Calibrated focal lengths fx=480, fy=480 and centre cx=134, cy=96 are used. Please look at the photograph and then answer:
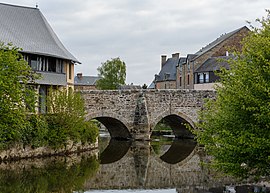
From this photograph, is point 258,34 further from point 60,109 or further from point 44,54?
point 44,54

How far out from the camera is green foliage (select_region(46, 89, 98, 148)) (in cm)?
2433

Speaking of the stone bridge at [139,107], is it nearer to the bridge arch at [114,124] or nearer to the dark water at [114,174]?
the bridge arch at [114,124]

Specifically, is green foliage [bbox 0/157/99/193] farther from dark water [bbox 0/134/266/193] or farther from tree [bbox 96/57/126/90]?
tree [bbox 96/57/126/90]

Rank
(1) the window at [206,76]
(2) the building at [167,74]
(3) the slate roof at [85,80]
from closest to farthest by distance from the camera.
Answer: (1) the window at [206,76] < (2) the building at [167,74] < (3) the slate roof at [85,80]

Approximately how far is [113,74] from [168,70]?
32.6 ft

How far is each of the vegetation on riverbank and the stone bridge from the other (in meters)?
3.58

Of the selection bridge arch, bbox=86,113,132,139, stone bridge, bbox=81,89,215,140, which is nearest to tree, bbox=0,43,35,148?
stone bridge, bbox=81,89,215,140

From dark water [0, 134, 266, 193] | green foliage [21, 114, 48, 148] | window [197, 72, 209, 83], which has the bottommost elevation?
dark water [0, 134, 266, 193]

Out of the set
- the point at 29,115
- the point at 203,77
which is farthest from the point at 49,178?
the point at 203,77

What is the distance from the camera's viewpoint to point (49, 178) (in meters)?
17.6

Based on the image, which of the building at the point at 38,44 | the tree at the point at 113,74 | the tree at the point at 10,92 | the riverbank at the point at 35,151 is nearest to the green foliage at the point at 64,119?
the riverbank at the point at 35,151

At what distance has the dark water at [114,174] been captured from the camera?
53.5 ft

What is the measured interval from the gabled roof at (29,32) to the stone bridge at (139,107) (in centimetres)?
332

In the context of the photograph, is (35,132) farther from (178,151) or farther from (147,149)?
(178,151)
